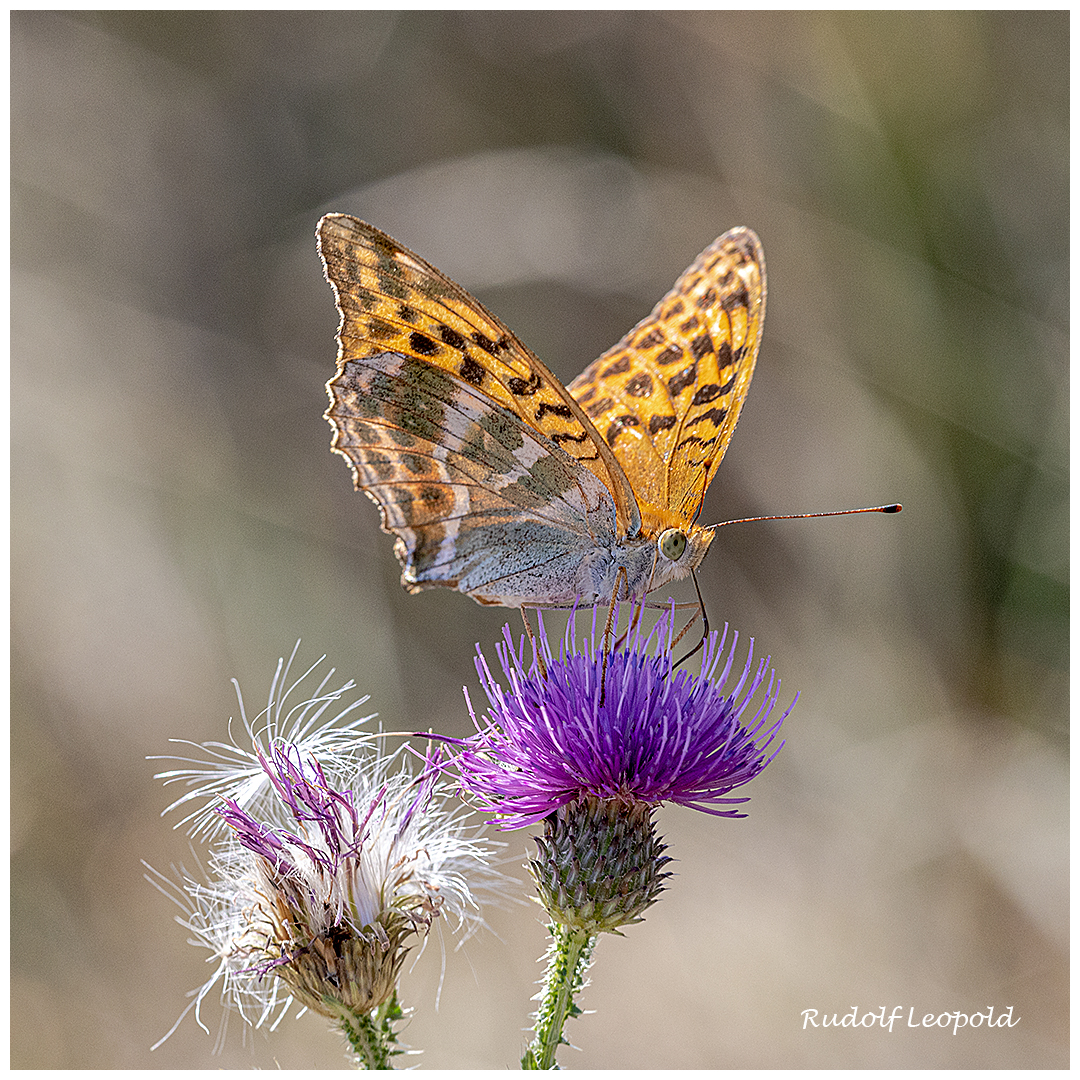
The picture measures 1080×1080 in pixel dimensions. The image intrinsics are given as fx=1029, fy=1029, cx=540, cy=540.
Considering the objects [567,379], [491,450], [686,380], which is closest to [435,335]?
[491,450]

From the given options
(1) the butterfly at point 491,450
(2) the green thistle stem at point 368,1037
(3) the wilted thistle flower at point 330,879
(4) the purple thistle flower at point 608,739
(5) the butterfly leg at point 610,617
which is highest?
(1) the butterfly at point 491,450

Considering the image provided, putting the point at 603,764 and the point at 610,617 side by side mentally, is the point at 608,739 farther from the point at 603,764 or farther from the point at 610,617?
the point at 610,617

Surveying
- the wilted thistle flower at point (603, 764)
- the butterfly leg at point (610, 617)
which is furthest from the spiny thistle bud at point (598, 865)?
the butterfly leg at point (610, 617)

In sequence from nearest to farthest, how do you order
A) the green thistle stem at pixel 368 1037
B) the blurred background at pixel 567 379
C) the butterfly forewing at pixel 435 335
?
1. the green thistle stem at pixel 368 1037
2. the butterfly forewing at pixel 435 335
3. the blurred background at pixel 567 379

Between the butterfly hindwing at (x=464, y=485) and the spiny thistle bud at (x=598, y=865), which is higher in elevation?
A: the butterfly hindwing at (x=464, y=485)

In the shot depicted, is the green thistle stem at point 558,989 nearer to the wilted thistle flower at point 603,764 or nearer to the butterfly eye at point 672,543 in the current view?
the wilted thistle flower at point 603,764

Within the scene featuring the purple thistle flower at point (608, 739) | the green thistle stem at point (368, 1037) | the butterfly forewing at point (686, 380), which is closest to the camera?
the green thistle stem at point (368, 1037)
